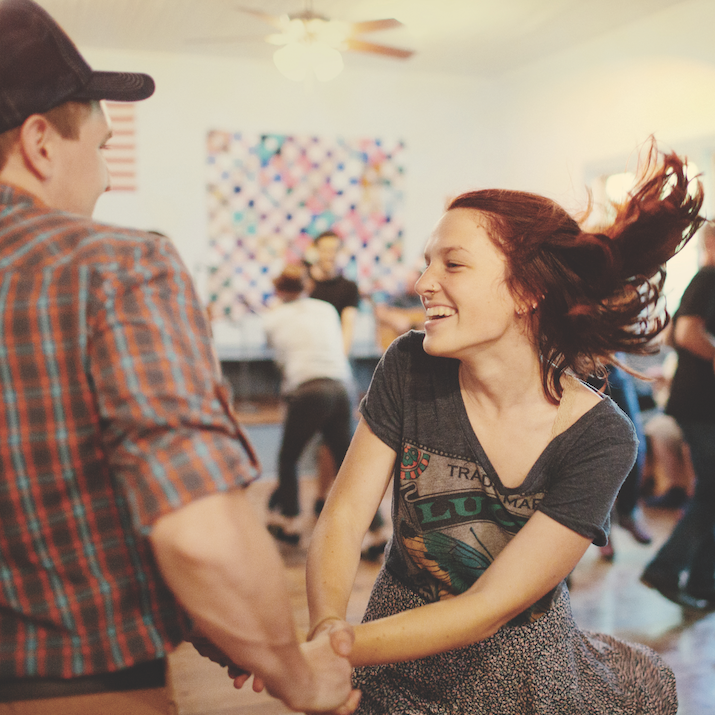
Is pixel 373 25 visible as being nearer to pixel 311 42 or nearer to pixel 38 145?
pixel 311 42

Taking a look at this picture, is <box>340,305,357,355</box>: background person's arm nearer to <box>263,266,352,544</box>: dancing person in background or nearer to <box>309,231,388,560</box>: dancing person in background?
<box>309,231,388,560</box>: dancing person in background

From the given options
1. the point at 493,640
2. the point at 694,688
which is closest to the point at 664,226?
the point at 493,640

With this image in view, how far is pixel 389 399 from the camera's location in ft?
4.36

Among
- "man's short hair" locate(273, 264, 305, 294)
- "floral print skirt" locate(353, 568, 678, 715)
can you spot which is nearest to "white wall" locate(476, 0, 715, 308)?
"man's short hair" locate(273, 264, 305, 294)

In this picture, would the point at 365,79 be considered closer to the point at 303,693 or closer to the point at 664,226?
the point at 664,226

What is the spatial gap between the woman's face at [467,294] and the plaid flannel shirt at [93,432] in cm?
53

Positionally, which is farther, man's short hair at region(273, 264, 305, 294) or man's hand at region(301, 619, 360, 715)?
man's short hair at region(273, 264, 305, 294)

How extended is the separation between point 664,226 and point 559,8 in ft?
18.9

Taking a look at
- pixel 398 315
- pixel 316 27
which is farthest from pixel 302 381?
pixel 398 315

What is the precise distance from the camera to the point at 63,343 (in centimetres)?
73

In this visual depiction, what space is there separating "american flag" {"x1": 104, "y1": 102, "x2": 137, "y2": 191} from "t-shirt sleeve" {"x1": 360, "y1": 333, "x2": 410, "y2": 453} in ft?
22.5

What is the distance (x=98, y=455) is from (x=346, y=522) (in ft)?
1.96

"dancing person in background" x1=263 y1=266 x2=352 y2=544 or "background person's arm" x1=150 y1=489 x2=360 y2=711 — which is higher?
"background person's arm" x1=150 y1=489 x2=360 y2=711

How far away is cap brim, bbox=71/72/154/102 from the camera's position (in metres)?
0.85
